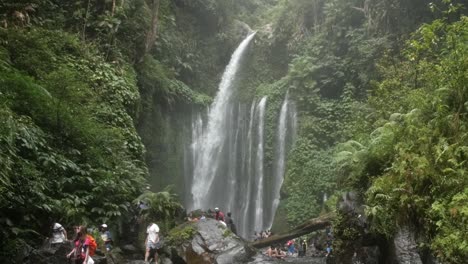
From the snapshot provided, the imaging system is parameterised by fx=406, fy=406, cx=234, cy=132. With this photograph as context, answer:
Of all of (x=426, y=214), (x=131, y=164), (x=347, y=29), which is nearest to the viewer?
(x=426, y=214)

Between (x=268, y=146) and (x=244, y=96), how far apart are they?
15.8 ft

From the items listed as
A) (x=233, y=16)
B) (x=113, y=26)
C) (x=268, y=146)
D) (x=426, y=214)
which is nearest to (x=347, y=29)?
(x=268, y=146)

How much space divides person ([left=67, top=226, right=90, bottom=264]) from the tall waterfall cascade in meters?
14.5

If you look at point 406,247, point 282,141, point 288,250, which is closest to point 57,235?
point 406,247

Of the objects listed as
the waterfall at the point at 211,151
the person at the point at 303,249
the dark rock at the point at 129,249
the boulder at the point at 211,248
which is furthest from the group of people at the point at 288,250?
the waterfall at the point at 211,151

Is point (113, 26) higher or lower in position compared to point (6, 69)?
higher

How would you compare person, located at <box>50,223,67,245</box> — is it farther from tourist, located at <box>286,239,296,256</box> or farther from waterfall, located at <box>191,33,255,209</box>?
waterfall, located at <box>191,33,255,209</box>

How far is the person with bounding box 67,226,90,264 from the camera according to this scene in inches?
273

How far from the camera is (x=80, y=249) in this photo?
7.02 m

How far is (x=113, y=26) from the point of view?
1580cm

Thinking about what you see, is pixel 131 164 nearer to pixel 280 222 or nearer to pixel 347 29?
pixel 280 222

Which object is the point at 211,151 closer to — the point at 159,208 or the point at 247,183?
the point at 247,183

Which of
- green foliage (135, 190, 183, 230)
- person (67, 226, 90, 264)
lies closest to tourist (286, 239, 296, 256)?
green foliage (135, 190, 183, 230)

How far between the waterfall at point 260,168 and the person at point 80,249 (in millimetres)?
14554
